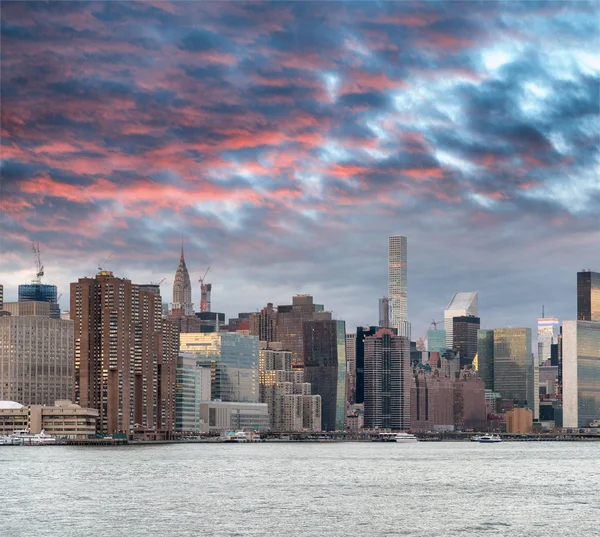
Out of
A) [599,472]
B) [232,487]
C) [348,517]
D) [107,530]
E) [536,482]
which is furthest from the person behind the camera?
[599,472]

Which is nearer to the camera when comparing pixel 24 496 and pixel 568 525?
pixel 568 525

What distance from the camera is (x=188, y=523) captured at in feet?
341

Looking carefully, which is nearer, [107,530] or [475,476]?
[107,530]

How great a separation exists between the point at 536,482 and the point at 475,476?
15.7m

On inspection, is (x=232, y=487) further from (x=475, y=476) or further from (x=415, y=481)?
(x=475, y=476)

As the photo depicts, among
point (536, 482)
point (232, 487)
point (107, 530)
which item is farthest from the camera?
point (536, 482)

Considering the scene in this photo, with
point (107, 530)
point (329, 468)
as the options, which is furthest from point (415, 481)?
point (107, 530)

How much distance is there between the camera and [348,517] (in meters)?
109

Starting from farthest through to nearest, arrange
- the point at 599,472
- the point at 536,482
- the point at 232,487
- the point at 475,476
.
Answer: the point at 599,472
the point at 475,476
the point at 536,482
the point at 232,487

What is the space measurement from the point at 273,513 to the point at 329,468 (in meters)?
87.6

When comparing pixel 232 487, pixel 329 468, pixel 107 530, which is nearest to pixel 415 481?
pixel 232 487

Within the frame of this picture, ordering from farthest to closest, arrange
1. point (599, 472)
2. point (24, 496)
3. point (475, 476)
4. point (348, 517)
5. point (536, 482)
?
point (599, 472) → point (475, 476) → point (536, 482) → point (24, 496) → point (348, 517)

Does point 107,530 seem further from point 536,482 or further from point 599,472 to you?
point 599,472

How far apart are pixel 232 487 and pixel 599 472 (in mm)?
72211
